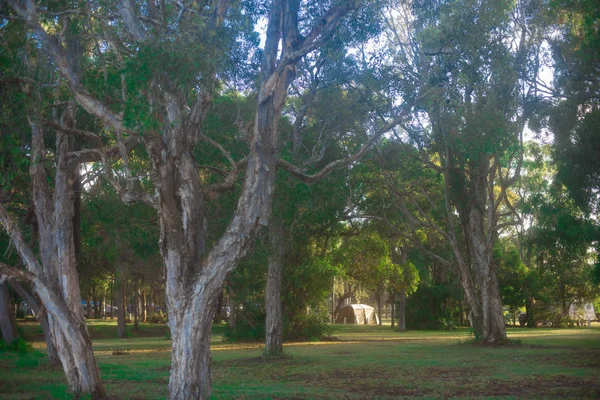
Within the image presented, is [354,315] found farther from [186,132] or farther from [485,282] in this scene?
[186,132]

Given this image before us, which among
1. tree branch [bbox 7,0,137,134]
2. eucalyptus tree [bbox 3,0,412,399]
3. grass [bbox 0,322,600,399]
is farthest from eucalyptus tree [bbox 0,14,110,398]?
tree branch [bbox 7,0,137,134]

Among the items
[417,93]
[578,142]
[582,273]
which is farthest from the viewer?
[582,273]

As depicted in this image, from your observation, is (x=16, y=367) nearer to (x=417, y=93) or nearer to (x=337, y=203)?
(x=337, y=203)

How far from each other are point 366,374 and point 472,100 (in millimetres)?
12304

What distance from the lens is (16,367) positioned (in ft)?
65.5

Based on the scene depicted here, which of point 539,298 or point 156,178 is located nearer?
point 156,178

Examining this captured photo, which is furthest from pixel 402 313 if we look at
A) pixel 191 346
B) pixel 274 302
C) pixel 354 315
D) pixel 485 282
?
pixel 191 346

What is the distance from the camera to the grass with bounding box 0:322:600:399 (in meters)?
13.7

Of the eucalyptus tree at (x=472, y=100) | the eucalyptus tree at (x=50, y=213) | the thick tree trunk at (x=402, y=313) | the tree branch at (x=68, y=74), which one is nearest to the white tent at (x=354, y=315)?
the thick tree trunk at (x=402, y=313)

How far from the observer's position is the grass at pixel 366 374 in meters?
13.7

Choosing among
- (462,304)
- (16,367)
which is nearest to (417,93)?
(16,367)

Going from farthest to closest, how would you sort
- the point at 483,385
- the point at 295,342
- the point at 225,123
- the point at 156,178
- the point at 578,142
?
the point at 295,342
the point at 578,142
the point at 225,123
the point at 483,385
the point at 156,178

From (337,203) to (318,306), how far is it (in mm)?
10783

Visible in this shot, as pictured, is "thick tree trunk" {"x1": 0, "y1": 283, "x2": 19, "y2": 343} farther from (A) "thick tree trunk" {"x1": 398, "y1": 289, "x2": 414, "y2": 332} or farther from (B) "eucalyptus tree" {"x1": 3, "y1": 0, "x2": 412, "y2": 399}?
(A) "thick tree trunk" {"x1": 398, "y1": 289, "x2": 414, "y2": 332}
